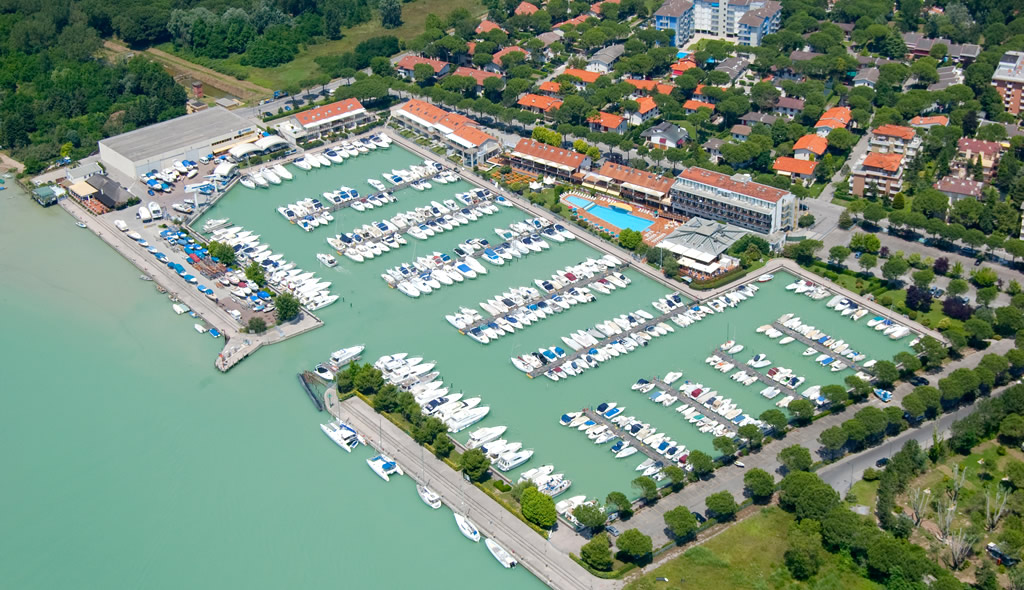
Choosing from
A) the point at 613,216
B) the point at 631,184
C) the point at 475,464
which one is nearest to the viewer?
the point at 475,464

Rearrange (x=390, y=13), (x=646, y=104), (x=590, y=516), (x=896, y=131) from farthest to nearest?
(x=390, y=13)
(x=646, y=104)
(x=896, y=131)
(x=590, y=516)

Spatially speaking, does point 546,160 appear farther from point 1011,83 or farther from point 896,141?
point 1011,83

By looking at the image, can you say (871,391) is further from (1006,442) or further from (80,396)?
(80,396)

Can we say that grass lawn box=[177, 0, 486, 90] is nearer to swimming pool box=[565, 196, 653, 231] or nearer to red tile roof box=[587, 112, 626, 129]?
red tile roof box=[587, 112, 626, 129]

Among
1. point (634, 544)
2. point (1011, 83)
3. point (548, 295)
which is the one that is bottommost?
point (634, 544)

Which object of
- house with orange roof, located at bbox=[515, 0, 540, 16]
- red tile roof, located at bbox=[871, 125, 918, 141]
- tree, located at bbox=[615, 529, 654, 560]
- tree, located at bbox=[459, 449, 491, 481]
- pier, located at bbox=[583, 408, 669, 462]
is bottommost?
pier, located at bbox=[583, 408, 669, 462]

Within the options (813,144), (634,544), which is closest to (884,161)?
(813,144)

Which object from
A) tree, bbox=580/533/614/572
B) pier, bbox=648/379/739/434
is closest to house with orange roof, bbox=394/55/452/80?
pier, bbox=648/379/739/434
